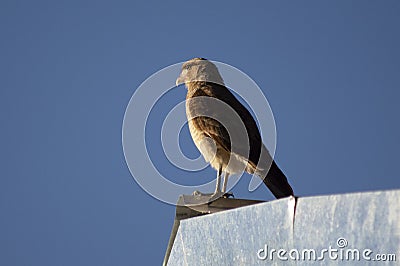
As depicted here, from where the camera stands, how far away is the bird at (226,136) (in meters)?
7.26

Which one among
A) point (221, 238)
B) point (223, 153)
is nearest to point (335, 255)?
point (221, 238)

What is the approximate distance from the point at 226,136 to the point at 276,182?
1.05 meters

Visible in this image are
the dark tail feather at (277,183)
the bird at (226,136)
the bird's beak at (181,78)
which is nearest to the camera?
the dark tail feather at (277,183)

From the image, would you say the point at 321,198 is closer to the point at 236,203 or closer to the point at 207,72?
the point at 236,203

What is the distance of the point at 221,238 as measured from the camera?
371 centimetres

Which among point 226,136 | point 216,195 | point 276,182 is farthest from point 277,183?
point 226,136

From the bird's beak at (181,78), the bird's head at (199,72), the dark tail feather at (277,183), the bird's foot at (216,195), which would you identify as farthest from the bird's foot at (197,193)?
the bird's beak at (181,78)

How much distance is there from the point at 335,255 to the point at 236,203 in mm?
2861

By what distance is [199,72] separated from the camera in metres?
8.91

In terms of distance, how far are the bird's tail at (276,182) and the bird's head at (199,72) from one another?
2042 millimetres

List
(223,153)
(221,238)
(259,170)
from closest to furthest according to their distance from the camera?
(221,238) < (259,170) < (223,153)

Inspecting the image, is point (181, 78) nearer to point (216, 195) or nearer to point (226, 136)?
point (226, 136)

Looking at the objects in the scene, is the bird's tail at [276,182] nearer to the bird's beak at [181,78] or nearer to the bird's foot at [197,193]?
the bird's foot at [197,193]

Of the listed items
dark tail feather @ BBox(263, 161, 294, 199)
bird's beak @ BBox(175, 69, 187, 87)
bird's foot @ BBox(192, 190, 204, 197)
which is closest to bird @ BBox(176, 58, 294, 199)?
dark tail feather @ BBox(263, 161, 294, 199)
